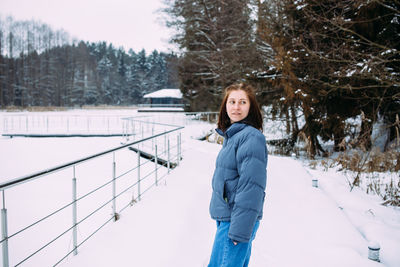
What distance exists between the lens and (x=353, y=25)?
8461 mm

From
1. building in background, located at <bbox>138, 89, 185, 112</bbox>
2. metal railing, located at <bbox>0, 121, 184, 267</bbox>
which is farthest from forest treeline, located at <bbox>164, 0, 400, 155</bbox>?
building in background, located at <bbox>138, 89, 185, 112</bbox>

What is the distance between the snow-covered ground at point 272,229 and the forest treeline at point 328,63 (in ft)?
5.26

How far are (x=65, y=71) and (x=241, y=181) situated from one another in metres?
61.9

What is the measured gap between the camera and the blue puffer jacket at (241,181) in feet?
4.69

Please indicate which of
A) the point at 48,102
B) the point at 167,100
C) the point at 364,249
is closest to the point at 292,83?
the point at 364,249

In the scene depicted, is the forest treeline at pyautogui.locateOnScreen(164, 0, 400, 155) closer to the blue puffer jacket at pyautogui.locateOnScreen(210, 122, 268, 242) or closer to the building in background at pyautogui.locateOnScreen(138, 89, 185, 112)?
the blue puffer jacket at pyautogui.locateOnScreen(210, 122, 268, 242)

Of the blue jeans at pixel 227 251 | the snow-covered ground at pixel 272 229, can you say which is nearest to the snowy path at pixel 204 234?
the snow-covered ground at pixel 272 229

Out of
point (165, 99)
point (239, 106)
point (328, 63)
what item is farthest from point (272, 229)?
point (165, 99)

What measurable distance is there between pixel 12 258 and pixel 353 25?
10.2m

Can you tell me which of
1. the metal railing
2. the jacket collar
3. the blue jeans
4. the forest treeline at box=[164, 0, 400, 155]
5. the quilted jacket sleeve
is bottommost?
the metal railing

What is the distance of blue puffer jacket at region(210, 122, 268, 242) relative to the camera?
1.43 metres

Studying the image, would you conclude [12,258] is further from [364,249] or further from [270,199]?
[364,249]

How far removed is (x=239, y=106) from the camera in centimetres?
176

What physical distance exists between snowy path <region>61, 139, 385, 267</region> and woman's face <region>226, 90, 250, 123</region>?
4.78 feet
